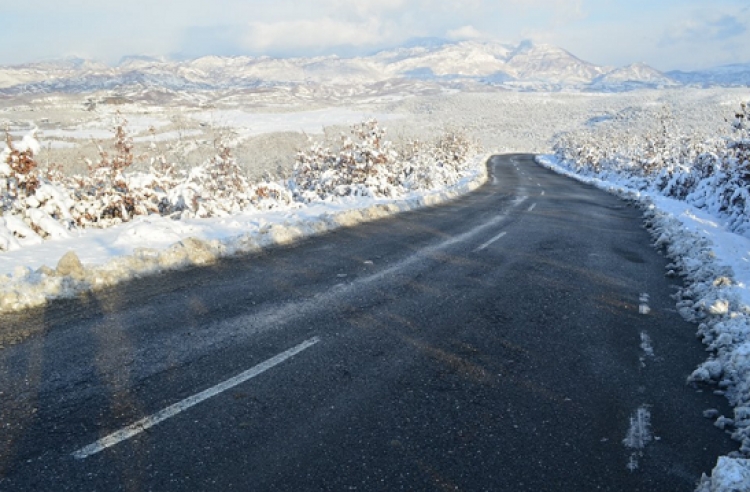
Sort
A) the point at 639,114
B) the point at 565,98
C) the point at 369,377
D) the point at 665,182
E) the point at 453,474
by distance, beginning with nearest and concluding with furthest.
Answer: the point at 453,474
the point at 369,377
the point at 665,182
the point at 639,114
the point at 565,98

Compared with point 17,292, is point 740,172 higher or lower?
higher

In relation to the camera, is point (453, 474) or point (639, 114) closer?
point (453, 474)

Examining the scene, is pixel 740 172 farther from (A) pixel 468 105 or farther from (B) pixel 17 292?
(A) pixel 468 105

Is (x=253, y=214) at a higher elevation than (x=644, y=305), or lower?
lower

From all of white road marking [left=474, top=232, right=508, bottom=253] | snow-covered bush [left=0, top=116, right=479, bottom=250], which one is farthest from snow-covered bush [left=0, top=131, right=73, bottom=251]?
white road marking [left=474, top=232, right=508, bottom=253]

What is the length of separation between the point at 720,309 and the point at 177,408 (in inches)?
251

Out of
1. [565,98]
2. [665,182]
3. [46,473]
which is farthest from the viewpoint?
[565,98]

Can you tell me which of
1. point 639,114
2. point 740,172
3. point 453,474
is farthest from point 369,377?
point 639,114

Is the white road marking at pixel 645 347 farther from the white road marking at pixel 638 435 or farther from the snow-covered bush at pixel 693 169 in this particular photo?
the snow-covered bush at pixel 693 169

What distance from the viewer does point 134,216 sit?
1151 centimetres

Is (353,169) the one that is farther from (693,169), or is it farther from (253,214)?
(693,169)

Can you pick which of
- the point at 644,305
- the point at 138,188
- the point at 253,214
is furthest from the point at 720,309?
the point at 138,188

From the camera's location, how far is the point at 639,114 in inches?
4377

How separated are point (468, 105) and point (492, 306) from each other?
6292 inches
